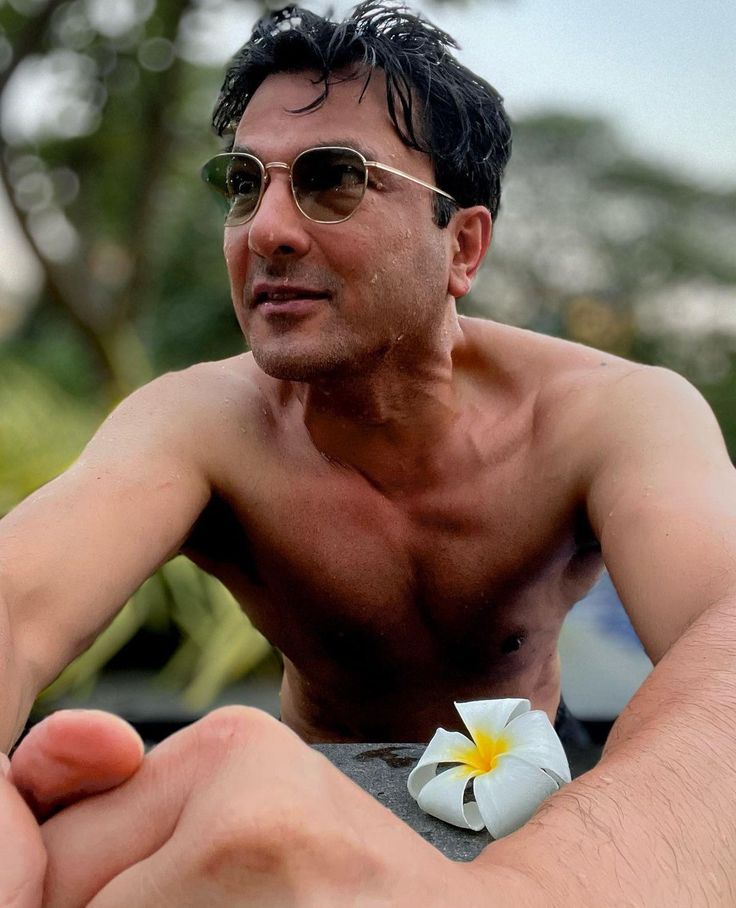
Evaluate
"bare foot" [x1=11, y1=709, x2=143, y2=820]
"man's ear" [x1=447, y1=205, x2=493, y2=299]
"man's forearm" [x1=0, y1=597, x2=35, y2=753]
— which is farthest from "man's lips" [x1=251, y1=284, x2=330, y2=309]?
"bare foot" [x1=11, y1=709, x2=143, y2=820]

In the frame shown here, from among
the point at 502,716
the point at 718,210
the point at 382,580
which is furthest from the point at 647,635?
the point at 718,210

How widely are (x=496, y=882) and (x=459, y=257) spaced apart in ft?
4.66

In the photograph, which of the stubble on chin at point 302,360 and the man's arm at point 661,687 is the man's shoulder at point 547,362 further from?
the stubble on chin at point 302,360

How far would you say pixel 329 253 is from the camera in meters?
1.80

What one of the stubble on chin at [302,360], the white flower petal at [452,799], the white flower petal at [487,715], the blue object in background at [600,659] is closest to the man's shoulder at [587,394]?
the stubble on chin at [302,360]

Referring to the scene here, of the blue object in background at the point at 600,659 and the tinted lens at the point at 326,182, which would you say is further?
the blue object in background at the point at 600,659

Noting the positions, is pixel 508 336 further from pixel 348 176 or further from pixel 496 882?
pixel 496 882

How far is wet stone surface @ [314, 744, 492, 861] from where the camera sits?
1.39 metres

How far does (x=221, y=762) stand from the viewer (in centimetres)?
90

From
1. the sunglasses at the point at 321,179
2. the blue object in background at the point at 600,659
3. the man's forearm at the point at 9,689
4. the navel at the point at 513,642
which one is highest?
the sunglasses at the point at 321,179

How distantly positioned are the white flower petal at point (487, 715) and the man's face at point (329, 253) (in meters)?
0.65

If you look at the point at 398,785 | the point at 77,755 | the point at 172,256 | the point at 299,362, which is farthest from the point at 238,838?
the point at 172,256

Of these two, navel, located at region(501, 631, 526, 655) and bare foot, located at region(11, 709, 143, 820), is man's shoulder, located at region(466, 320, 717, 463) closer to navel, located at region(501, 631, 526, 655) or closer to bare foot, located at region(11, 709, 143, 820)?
navel, located at region(501, 631, 526, 655)

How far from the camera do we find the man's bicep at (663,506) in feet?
4.76
